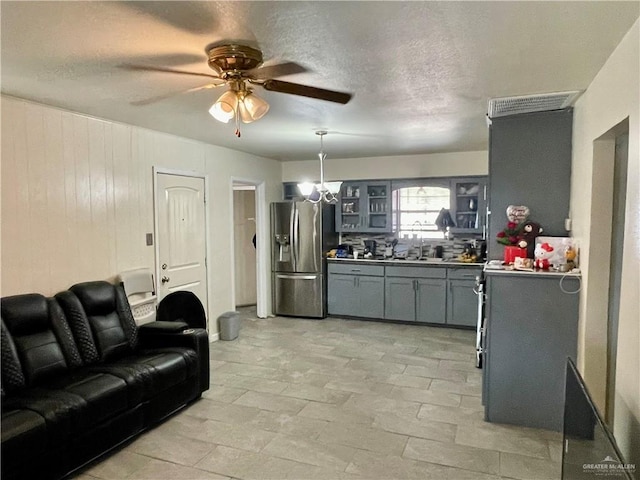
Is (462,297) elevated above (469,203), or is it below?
below

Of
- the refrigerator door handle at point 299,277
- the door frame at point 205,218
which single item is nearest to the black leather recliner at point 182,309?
the door frame at point 205,218

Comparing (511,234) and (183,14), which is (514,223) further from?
(183,14)

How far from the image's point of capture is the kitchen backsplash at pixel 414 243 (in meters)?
6.08

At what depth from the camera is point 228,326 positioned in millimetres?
5094

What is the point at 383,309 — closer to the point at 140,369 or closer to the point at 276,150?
the point at 276,150

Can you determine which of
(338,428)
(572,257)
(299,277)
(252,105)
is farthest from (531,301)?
(299,277)

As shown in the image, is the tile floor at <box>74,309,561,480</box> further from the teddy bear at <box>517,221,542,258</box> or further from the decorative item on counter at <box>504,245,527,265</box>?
the teddy bear at <box>517,221,542,258</box>

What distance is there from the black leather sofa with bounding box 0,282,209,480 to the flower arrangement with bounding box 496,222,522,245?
8.41 feet

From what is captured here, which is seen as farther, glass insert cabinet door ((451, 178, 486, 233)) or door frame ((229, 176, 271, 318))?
door frame ((229, 176, 271, 318))

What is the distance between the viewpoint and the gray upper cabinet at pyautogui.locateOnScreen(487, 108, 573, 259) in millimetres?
3303

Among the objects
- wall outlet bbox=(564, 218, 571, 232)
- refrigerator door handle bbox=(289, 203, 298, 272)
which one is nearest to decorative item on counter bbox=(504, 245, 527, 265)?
wall outlet bbox=(564, 218, 571, 232)

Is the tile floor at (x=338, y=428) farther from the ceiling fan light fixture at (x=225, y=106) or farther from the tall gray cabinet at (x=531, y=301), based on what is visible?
the ceiling fan light fixture at (x=225, y=106)

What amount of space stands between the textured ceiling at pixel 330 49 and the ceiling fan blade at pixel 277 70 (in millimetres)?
81

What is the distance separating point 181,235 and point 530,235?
3.41 meters
